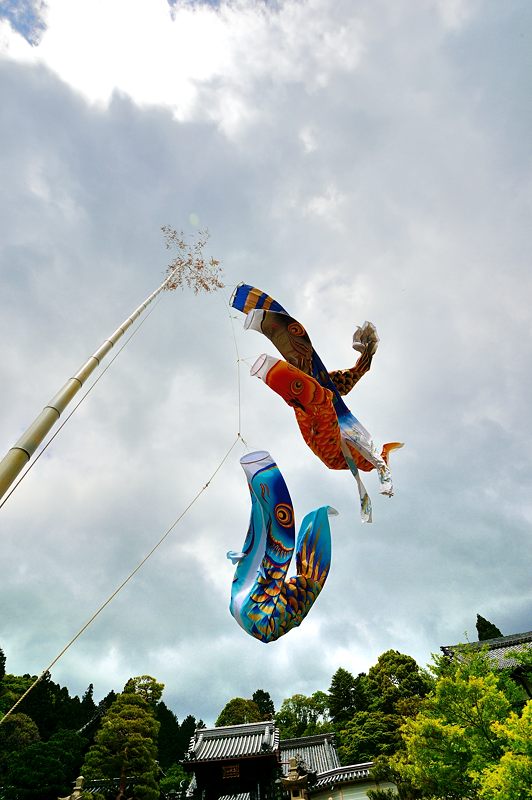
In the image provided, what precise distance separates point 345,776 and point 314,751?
23.2 feet

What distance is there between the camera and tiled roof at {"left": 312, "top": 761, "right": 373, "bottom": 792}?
18703mm

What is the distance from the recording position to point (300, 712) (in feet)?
131

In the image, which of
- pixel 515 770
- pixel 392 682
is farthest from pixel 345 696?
pixel 515 770

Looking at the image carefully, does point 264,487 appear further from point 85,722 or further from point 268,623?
point 85,722

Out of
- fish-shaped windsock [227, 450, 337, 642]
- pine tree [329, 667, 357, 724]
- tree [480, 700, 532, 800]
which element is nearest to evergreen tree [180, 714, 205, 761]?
pine tree [329, 667, 357, 724]

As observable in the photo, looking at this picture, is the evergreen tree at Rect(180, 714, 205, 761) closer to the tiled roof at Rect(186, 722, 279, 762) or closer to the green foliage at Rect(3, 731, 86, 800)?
the tiled roof at Rect(186, 722, 279, 762)

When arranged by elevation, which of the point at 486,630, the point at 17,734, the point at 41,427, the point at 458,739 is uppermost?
the point at 486,630

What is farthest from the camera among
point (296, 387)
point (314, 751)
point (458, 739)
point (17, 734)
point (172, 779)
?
point (172, 779)

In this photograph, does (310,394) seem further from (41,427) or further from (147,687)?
(147,687)

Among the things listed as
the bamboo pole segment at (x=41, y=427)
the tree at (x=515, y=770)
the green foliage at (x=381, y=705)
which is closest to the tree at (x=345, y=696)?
the green foliage at (x=381, y=705)

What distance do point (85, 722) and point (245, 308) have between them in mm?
33485

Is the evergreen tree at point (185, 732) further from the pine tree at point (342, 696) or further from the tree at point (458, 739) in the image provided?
the tree at point (458, 739)

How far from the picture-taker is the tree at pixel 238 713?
1366 inches

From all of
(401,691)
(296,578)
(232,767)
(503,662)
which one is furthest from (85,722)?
(296,578)
